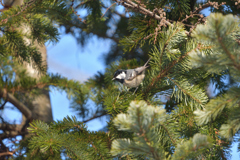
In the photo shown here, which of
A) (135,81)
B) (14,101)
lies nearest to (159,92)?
(135,81)

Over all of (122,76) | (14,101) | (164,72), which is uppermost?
(14,101)

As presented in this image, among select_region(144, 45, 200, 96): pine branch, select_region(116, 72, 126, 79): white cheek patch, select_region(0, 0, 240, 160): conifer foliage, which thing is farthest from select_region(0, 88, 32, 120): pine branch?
select_region(144, 45, 200, 96): pine branch

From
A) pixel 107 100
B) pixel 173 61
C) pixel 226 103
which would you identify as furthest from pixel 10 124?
pixel 226 103

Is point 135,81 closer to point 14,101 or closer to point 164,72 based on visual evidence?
point 164,72

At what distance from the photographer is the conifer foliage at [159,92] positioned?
40 cm

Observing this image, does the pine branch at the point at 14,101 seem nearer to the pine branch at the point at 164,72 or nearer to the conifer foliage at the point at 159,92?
the conifer foliage at the point at 159,92

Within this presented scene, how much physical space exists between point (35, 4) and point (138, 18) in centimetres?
39

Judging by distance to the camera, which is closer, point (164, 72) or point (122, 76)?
point (164, 72)

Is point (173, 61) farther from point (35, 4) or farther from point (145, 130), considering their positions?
point (35, 4)

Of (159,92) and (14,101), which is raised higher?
(14,101)

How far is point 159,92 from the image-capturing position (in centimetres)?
73

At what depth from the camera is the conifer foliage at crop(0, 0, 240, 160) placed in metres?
0.40

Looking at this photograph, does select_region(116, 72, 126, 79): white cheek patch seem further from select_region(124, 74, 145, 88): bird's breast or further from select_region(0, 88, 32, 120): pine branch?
select_region(0, 88, 32, 120): pine branch

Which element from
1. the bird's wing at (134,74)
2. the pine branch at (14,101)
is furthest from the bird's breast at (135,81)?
the pine branch at (14,101)
